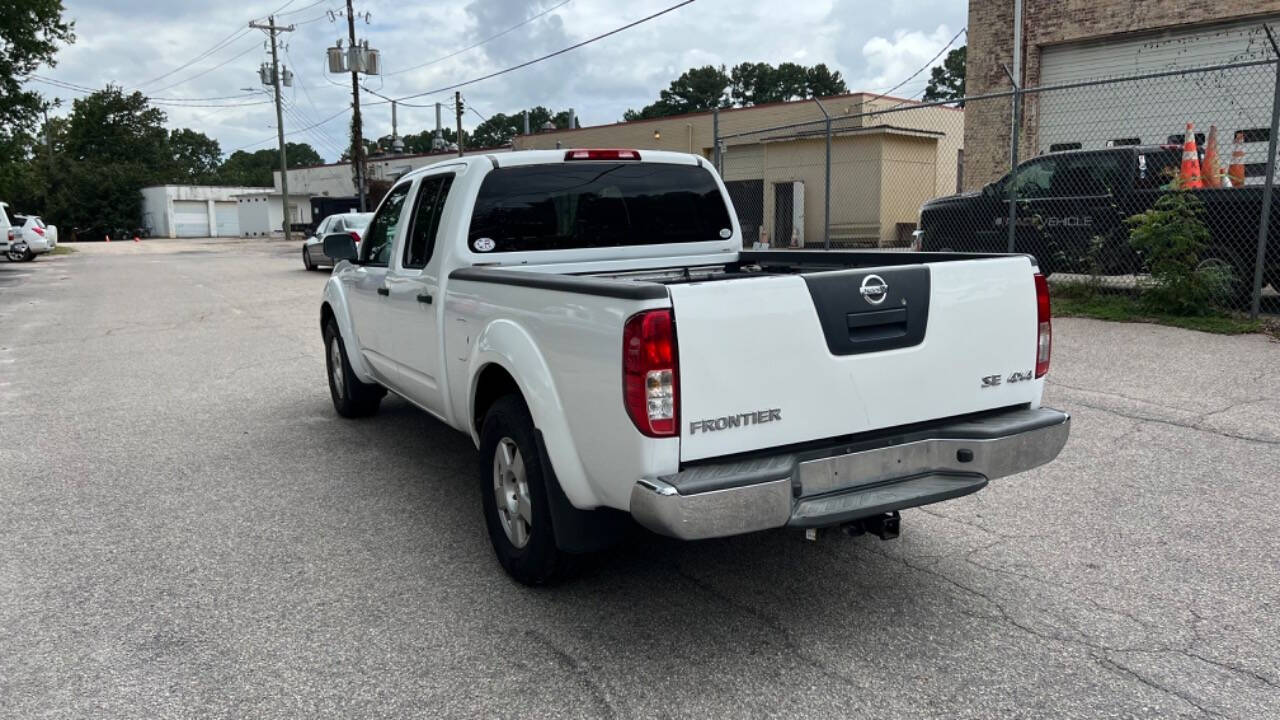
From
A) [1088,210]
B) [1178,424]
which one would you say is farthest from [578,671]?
[1088,210]

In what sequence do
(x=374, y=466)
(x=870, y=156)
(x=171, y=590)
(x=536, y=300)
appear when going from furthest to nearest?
(x=870, y=156)
(x=374, y=466)
(x=171, y=590)
(x=536, y=300)

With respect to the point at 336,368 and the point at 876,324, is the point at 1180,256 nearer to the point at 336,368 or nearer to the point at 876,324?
the point at 876,324

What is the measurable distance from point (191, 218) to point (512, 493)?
269 feet

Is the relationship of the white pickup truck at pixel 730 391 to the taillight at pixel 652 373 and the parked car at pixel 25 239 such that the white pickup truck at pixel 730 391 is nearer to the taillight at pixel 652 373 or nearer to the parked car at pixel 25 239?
the taillight at pixel 652 373

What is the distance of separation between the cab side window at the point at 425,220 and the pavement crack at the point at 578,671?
237 cm

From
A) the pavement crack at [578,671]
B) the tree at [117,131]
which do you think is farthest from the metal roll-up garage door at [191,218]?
the pavement crack at [578,671]

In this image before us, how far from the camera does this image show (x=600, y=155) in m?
5.12

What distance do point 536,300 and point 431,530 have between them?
1.70m

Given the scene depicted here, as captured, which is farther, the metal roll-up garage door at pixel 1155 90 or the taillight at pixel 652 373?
the metal roll-up garage door at pixel 1155 90

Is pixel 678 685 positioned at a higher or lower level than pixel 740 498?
lower

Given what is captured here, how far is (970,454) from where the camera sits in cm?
354

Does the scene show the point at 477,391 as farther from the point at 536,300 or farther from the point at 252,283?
the point at 252,283

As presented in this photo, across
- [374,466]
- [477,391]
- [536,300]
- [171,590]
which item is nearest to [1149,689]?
[536,300]

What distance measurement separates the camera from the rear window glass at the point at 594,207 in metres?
4.91
